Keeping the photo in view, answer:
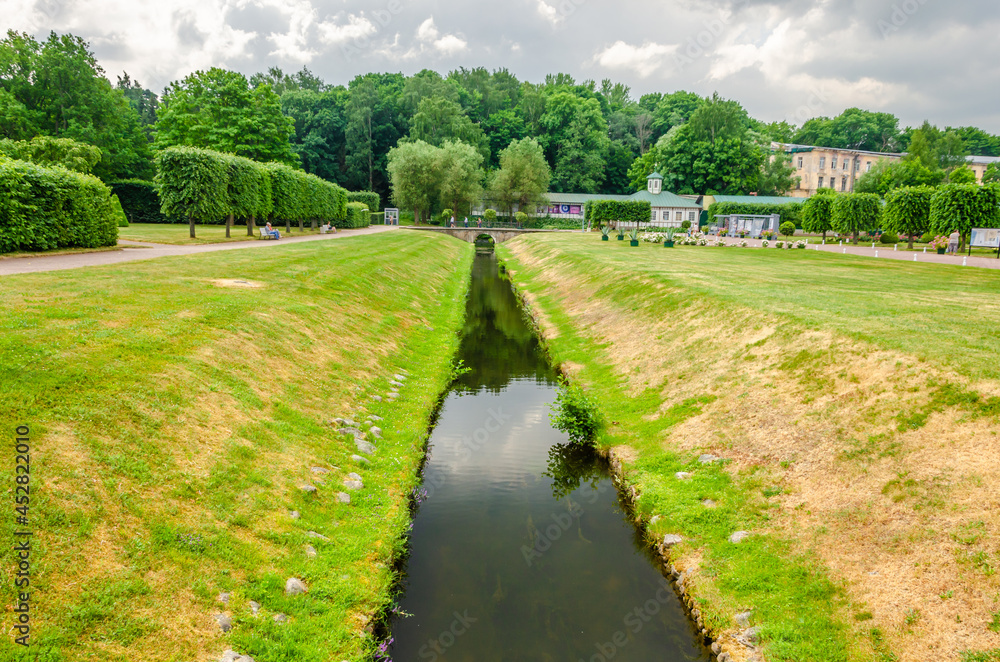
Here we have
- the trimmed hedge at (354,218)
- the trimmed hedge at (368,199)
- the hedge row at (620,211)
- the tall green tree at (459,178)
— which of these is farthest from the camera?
the trimmed hedge at (368,199)

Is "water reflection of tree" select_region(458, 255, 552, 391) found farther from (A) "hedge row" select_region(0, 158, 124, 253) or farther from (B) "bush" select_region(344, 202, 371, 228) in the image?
(B) "bush" select_region(344, 202, 371, 228)

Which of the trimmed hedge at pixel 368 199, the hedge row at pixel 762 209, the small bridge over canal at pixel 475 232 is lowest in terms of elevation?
the small bridge over canal at pixel 475 232

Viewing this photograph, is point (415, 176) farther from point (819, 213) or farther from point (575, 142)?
point (819, 213)

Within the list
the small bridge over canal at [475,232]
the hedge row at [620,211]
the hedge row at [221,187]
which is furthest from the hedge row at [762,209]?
the hedge row at [221,187]

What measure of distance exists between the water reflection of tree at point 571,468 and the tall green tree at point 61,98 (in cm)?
6832

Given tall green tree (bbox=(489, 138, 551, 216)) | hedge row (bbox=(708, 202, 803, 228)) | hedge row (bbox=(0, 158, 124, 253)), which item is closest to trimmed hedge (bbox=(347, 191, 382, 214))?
tall green tree (bbox=(489, 138, 551, 216))

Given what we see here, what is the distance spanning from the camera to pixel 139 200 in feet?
194

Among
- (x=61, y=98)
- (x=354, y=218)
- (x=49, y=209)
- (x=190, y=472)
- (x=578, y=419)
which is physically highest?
(x=61, y=98)

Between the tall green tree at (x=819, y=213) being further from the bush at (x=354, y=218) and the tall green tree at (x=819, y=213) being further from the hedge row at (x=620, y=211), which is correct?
the bush at (x=354, y=218)

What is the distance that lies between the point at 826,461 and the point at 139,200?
68.3 metres

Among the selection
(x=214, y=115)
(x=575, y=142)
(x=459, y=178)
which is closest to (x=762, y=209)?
(x=575, y=142)

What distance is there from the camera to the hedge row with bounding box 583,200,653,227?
8188 centimetres

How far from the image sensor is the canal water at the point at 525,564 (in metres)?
7.50

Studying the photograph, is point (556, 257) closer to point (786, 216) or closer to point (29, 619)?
point (29, 619)
